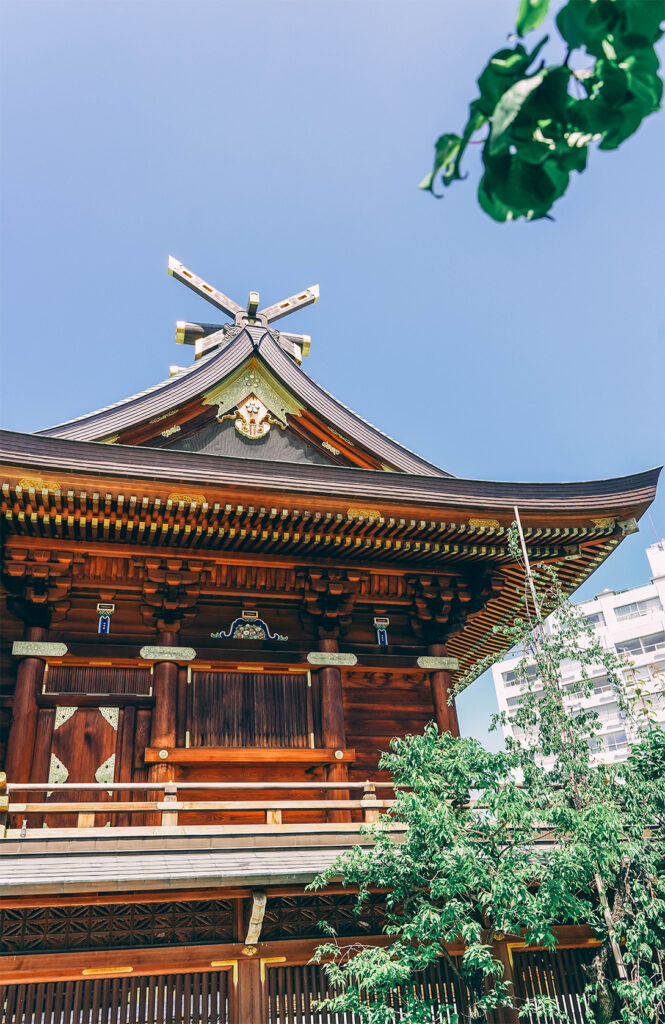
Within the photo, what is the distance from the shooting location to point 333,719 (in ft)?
36.6

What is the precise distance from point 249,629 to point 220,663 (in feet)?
2.42

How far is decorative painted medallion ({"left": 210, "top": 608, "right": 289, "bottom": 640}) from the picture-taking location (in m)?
11.6

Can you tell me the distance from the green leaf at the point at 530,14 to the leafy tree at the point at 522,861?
661 centimetres

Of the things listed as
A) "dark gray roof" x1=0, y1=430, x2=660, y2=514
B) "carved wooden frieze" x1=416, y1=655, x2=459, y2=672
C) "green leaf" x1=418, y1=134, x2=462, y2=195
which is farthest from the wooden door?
"green leaf" x1=418, y1=134, x2=462, y2=195

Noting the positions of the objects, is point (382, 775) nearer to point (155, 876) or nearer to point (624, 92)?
point (155, 876)

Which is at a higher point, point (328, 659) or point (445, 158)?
point (328, 659)

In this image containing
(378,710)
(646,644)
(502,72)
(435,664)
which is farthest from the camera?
(646,644)

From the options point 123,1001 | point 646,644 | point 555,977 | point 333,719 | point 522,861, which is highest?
point 646,644

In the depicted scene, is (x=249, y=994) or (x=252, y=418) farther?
(x=252, y=418)

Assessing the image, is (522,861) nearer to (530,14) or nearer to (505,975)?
(505,975)

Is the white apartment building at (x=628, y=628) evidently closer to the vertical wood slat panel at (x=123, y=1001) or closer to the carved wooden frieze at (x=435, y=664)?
the carved wooden frieze at (x=435, y=664)

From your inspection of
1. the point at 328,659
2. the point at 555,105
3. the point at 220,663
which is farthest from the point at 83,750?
the point at 555,105

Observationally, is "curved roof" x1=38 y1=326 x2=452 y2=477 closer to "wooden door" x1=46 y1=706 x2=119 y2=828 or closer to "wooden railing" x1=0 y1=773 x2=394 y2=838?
"wooden door" x1=46 y1=706 x2=119 y2=828

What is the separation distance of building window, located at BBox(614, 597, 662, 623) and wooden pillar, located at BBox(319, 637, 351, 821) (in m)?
47.8
